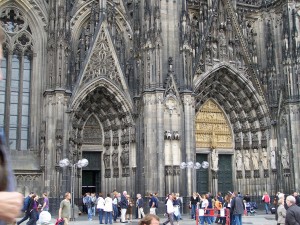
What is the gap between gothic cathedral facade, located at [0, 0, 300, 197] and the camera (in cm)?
2292

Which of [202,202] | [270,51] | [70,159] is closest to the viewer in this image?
[202,202]

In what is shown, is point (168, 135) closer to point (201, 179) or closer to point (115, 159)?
point (115, 159)

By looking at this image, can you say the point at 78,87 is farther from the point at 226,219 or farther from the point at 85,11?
the point at 226,219

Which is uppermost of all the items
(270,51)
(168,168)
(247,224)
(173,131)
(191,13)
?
(191,13)

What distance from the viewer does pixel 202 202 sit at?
1967 cm

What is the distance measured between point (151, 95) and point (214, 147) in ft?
23.8

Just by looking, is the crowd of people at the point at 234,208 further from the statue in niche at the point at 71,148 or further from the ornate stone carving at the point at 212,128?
the statue in niche at the point at 71,148

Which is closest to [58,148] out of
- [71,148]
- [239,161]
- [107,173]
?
[71,148]

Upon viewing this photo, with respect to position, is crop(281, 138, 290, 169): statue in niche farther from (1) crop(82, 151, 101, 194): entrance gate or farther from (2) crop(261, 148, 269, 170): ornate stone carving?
(1) crop(82, 151, 101, 194): entrance gate

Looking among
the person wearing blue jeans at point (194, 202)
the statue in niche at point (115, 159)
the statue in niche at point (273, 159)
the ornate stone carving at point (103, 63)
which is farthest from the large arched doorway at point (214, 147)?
the ornate stone carving at point (103, 63)

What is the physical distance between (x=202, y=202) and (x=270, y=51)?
44.4 feet

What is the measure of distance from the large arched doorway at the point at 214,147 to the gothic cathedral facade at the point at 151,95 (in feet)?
0.23

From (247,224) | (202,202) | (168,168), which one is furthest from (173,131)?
(247,224)

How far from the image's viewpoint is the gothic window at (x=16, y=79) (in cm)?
2327
